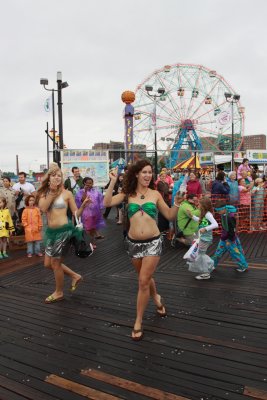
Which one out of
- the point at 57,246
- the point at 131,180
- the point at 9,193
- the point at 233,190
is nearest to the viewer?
the point at 131,180

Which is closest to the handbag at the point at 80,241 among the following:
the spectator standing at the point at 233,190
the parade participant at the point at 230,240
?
the parade participant at the point at 230,240

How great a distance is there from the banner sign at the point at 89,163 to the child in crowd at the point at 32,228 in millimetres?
3748

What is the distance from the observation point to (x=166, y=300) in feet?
14.5

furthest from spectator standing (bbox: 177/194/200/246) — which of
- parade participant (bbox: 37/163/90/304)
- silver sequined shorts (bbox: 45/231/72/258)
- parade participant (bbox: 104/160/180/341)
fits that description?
parade participant (bbox: 104/160/180/341)

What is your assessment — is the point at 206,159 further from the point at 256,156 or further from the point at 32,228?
the point at 32,228

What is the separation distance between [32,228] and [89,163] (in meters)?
4.72

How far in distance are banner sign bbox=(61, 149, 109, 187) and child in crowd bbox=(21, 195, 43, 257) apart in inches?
148

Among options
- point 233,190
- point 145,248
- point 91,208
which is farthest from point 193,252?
point 233,190

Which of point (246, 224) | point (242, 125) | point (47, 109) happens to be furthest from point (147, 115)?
point (246, 224)

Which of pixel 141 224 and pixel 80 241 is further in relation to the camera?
pixel 80 241

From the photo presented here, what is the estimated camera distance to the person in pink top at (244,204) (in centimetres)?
918

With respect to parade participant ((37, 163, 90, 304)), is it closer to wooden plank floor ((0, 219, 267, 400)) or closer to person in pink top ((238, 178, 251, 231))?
wooden plank floor ((0, 219, 267, 400))

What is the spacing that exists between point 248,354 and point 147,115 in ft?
98.1

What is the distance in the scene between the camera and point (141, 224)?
11.2 ft
